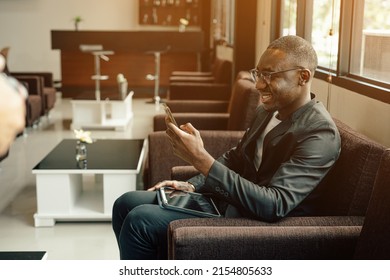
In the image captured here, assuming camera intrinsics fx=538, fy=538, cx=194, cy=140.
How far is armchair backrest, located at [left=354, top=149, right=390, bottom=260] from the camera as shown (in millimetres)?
1205

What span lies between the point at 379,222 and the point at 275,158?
0.56 m

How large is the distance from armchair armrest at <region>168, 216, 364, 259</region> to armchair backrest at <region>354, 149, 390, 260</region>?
0.45 feet

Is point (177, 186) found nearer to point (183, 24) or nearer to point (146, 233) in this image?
point (146, 233)

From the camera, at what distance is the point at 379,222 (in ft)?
4.01

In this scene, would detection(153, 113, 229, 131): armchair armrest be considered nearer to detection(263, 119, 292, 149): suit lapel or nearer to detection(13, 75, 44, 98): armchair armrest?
detection(263, 119, 292, 149): suit lapel

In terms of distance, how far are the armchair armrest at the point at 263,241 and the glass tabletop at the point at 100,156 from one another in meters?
1.86

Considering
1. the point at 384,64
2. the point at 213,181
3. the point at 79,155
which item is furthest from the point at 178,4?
the point at 213,181

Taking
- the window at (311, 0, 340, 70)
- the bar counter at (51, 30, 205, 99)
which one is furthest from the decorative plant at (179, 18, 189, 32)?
the window at (311, 0, 340, 70)

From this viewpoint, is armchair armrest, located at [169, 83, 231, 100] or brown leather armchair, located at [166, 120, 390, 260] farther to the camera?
armchair armrest, located at [169, 83, 231, 100]

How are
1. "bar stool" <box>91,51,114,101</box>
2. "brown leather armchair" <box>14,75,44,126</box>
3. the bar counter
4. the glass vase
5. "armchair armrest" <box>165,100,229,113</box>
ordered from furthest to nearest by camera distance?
1. the bar counter
2. "bar stool" <box>91,51,114,101</box>
3. "brown leather armchair" <box>14,75,44,126</box>
4. "armchair armrest" <box>165,100,229,113</box>
5. the glass vase

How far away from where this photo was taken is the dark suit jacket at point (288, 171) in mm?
1564

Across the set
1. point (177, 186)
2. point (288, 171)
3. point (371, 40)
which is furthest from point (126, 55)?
point (288, 171)

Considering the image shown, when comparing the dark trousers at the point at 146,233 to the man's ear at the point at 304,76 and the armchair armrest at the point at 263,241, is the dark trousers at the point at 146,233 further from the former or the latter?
the man's ear at the point at 304,76
